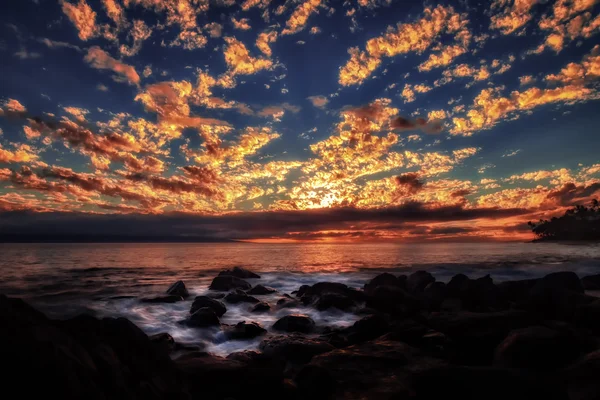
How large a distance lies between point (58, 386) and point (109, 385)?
86 centimetres

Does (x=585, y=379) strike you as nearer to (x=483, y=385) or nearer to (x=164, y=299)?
(x=483, y=385)

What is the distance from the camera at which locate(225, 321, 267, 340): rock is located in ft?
37.8

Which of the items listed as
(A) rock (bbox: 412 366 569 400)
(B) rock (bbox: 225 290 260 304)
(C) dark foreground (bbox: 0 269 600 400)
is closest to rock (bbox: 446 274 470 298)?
(C) dark foreground (bbox: 0 269 600 400)

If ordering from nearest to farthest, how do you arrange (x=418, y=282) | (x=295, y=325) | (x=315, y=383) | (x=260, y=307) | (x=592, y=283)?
(x=315, y=383) → (x=295, y=325) → (x=260, y=307) → (x=418, y=282) → (x=592, y=283)

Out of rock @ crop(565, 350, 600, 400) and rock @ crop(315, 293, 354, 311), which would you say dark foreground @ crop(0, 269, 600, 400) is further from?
rock @ crop(315, 293, 354, 311)

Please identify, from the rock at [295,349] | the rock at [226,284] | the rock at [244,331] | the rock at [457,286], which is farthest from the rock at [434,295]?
the rock at [226,284]

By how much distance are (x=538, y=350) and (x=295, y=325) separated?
8.27 metres

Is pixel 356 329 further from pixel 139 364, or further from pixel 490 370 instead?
pixel 139 364

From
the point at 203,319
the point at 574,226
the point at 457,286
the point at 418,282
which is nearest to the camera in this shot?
the point at 203,319

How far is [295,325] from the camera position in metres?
12.7

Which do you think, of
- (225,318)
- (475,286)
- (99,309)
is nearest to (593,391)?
(475,286)

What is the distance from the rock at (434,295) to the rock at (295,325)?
6494mm

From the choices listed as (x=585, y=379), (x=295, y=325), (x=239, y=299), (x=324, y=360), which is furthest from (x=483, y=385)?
(x=239, y=299)

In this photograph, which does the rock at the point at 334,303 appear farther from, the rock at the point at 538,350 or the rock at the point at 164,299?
the rock at the point at 164,299
